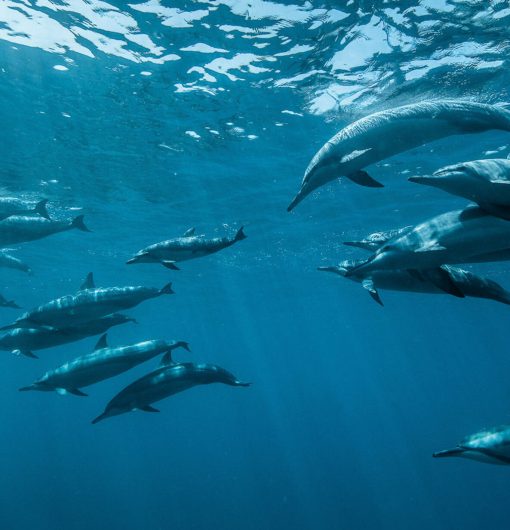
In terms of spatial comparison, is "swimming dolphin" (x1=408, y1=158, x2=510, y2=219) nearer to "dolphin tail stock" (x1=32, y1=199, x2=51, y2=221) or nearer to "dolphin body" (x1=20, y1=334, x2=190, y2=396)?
"dolphin body" (x1=20, y1=334, x2=190, y2=396)

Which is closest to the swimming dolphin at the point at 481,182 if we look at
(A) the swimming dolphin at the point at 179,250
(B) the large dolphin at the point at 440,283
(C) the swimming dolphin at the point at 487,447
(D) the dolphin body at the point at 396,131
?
(B) the large dolphin at the point at 440,283

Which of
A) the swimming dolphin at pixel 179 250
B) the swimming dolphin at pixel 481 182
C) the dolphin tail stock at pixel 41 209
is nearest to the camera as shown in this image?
the swimming dolphin at pixel 481 182

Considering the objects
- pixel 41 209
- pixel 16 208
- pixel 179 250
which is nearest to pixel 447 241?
pixel 179 250

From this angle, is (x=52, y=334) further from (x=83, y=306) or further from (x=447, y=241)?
(x=447, y=241)

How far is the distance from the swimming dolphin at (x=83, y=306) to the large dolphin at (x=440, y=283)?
4.19 m

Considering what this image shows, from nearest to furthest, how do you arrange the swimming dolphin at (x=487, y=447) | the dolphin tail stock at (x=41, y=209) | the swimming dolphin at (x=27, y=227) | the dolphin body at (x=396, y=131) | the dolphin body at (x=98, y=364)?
the dolphin body at (x=396, y=131) → the swimming dolphin at (x=487, y=447) → the dolphin body at (x=98, y=364) → the dolphin tail stock at (x=41, y=209) → the swimming dolphin at (x=27, y=227)

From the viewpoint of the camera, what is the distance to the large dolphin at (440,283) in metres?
4.29

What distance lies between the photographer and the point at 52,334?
879 cm

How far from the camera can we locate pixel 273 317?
60594 mm

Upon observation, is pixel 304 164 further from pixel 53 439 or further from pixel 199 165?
pixel 53 439

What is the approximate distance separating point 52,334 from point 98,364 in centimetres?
117

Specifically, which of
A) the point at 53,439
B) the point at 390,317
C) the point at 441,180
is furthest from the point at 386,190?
the point at 53,439

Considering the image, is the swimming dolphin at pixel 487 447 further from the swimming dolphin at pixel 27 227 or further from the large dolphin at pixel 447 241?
the swimming dolphin at pixel 27 227

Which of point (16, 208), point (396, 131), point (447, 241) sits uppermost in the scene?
point (396, 131)
